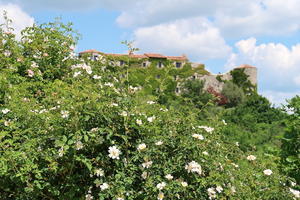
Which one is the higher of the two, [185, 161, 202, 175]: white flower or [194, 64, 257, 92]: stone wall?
[185, 161, 202, 175]: white flower

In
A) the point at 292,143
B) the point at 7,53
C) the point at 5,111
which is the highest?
the point at 7,53

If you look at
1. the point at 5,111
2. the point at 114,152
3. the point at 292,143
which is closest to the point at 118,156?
the point at 114,152

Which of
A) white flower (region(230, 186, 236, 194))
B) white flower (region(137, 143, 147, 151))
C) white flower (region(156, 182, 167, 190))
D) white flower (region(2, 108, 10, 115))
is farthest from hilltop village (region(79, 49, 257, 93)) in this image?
white flower (region(156, 182, 167, 190))

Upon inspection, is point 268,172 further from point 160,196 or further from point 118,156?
point 118,156

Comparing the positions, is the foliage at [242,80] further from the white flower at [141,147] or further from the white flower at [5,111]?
the white flower at [141,147]

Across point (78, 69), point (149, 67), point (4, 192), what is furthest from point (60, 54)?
point (149, 67)

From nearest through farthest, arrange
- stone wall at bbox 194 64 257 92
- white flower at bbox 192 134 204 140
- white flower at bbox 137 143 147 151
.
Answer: white flower at bbox 137 143 147 151, white flower at bbox 192 134 204 140, stone wall at bbox 194 64 257 92

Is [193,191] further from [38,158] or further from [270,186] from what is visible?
[38,158]

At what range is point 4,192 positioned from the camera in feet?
10.0

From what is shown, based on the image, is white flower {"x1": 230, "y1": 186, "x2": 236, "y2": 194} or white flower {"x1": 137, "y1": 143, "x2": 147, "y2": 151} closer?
white flower {"x1": 137, "y1": 143, "x2": 147, "y2": 151}

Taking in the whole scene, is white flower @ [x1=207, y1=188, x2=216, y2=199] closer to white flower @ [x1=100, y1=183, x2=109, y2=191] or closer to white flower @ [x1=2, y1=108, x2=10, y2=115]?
white flower @ [x1=100, y1=183, x2=109, y2=191]

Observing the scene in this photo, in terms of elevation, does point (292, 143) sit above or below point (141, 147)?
below

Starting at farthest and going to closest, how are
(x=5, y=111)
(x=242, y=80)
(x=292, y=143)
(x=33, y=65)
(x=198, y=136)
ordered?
(x=242, y=80) < (x=33, y=65) < (x=292, y=143) < (x=5, y=111) < (x=198, y=136)

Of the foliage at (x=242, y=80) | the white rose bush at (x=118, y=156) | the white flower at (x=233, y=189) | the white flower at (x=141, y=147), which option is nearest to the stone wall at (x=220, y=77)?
the foliage at (x=242, y=80)
